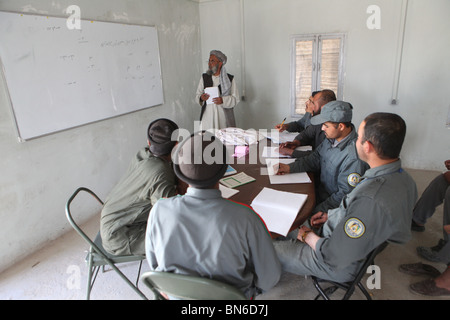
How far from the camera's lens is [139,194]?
1.78m

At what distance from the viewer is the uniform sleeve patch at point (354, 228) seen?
4.47ft

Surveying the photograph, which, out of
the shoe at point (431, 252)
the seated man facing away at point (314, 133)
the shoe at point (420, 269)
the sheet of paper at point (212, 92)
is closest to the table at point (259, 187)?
the seated man facing away at point (314, 133)

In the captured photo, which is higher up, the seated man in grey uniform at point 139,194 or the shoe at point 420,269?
the seated man in grey uniform at point 139,194

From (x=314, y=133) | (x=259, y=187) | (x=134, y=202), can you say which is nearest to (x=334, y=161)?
(x=259, y=187)

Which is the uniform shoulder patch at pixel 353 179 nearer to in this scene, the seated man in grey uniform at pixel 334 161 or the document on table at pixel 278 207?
the seated man in grey uniform at pixel 334 161

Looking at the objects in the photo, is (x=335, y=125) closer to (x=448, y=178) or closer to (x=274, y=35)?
(x=448, y=178)

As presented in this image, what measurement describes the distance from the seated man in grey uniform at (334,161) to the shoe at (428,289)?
0.87 m

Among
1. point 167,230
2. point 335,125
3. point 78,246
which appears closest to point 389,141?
point 335,125

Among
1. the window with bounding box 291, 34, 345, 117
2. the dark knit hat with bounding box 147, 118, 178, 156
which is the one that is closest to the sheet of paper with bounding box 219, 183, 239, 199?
the dark knit hat with bounding box 147, 118, 178, 156

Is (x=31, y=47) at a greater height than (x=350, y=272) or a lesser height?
greater

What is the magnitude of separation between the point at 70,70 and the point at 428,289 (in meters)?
3.38
